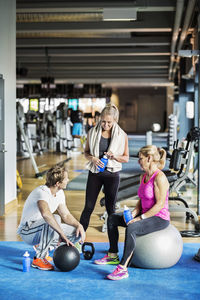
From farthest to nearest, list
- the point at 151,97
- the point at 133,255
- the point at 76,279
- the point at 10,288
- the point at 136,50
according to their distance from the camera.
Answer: the point at 151,97 < the point at 136,50 < the point at 133,255 < the point at 76,279 < the point at 10,288

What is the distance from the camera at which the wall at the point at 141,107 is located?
121ft

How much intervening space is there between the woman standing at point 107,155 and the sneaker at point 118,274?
78 cm

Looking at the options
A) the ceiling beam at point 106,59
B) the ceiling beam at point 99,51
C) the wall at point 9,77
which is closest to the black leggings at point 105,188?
the wall at point 9,77

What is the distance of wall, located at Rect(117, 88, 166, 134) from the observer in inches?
1452

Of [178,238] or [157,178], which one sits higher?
[157,178]

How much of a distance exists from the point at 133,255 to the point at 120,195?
1.76 metres

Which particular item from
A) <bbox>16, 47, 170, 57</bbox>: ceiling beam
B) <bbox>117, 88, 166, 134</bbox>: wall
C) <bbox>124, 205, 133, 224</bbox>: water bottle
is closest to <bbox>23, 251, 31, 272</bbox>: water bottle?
<bbox>124, 205, 133, 224</bbox>: water bottle

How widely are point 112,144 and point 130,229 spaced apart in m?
0.95

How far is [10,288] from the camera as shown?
11.3ft

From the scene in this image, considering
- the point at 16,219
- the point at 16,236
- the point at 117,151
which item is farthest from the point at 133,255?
the point at 16,219

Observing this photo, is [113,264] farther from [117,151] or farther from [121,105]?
[121,105]

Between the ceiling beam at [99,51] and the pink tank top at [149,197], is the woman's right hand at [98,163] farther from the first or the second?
the ceiling beam at [99,51]

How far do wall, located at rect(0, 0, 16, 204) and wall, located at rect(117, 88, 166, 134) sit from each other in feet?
97.9

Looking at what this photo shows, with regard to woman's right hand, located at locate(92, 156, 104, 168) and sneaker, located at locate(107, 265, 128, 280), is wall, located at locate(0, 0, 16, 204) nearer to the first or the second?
woman's right hand, located at locate(92, 156, 104, 168)
